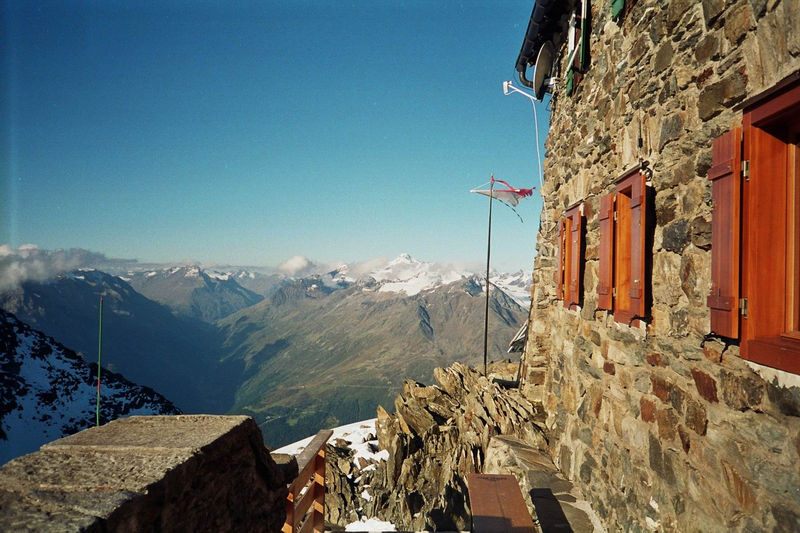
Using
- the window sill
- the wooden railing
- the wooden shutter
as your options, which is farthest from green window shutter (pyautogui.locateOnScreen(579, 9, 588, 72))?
the wooden railing

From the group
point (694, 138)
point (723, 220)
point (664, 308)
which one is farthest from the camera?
point (664, 308)

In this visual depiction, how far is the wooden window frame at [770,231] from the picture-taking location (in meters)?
2.77

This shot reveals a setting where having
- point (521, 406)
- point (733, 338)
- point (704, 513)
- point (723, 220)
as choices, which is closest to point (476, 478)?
point (521, 406)

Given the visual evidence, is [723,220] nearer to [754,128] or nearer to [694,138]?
[754,128]

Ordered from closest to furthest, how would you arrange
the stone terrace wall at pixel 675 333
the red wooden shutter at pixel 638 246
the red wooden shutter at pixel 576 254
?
the stone terrace wall at pixel 675 333 < the red wooden shutter at pixel 638 246 < the red wooden shutter at pixel 576 254

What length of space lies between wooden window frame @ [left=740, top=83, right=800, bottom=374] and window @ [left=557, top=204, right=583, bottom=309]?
3857 mm

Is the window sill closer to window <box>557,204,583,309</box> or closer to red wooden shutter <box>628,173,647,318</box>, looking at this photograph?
red wooden shutter <box>628,173,647,318</box>

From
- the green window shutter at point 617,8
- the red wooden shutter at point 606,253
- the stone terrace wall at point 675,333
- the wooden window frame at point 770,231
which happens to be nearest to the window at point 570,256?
the stone terrace wall at point 675,333

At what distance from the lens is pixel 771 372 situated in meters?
2.77

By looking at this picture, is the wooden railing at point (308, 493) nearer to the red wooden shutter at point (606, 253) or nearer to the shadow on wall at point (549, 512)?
the shadow on wall at point (549, 512)

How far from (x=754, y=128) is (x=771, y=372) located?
1539 mm

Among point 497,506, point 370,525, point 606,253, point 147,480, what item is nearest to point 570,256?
point 606,253

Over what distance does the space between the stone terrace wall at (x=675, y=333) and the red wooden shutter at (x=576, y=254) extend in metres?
0.14

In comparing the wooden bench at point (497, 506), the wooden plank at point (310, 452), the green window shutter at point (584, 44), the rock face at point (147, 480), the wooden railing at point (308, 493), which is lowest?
the wooden bench at point (497, 506)
